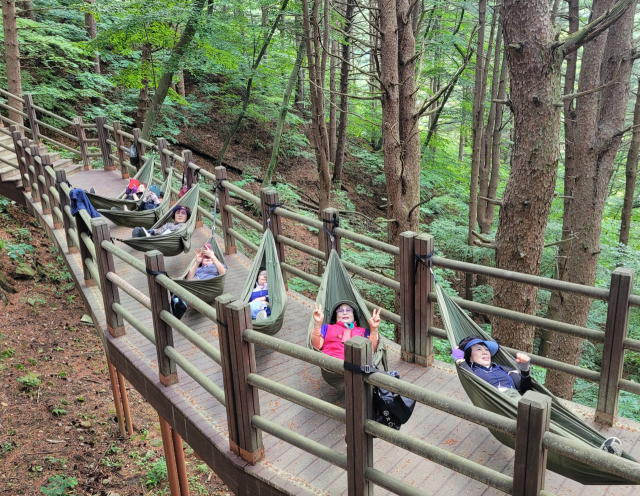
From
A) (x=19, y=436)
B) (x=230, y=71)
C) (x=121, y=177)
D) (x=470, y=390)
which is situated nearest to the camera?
(x=470, y=390)

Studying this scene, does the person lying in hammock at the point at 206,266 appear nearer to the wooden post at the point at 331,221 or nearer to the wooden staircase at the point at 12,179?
the wooden post at the point at 331,221

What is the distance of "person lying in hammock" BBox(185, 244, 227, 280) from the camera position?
5.16 meters

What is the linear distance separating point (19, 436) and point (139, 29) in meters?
8.17

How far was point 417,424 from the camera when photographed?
10.5 ft

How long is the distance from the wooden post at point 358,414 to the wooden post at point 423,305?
1.45 metres

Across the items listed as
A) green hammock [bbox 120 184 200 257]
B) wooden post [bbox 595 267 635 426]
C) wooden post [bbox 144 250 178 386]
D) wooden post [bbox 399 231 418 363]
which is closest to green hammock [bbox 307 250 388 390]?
wooden post [bbox 399 231 418 363]

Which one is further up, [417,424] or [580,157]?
[580,157]

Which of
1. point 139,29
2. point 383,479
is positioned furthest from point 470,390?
point 139,29

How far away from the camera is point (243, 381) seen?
2.78 meters

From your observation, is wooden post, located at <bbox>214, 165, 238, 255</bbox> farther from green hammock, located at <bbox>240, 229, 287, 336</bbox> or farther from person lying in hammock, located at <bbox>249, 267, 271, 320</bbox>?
person lying in hammock, located at <bbox>249, 267, 271, 320</bbox>

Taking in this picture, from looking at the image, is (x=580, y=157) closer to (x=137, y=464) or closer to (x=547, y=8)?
(x=547, y=8)

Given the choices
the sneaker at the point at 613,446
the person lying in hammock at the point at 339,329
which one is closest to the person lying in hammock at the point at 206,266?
the person lying in hammock at the point at 339,329

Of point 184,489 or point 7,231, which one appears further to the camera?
point 7,231

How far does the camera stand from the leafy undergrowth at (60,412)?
611cm
